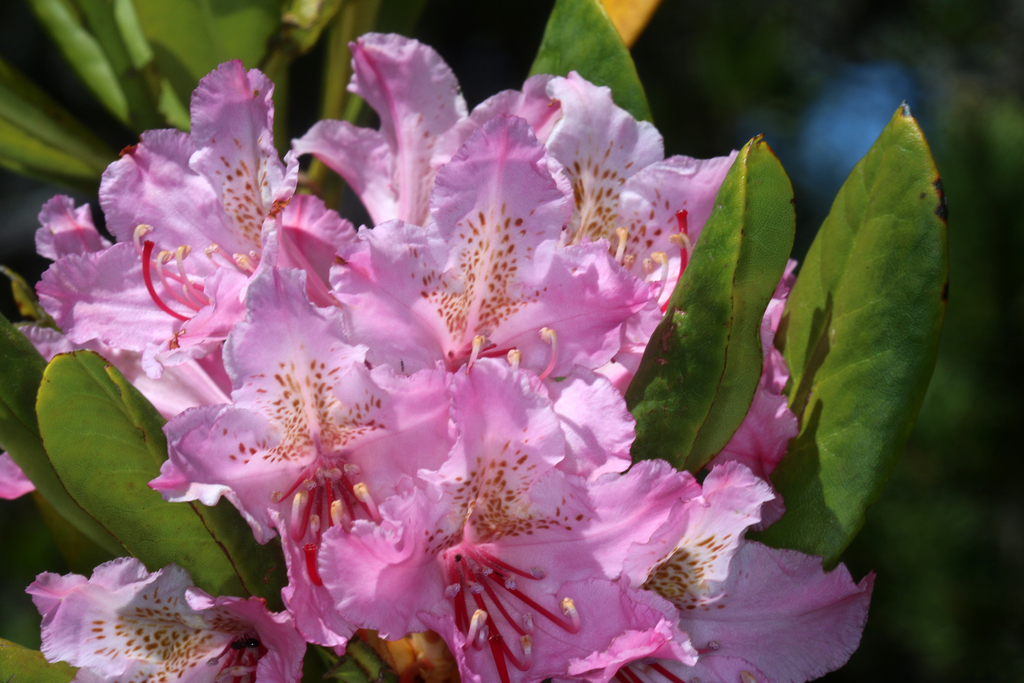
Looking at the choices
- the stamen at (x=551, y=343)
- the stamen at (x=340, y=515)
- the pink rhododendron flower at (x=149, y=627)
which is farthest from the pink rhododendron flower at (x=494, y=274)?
the pink rhododendron flower at (x=149, y=627)

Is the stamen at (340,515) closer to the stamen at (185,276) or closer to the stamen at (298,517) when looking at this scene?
the stamen at (298,517)

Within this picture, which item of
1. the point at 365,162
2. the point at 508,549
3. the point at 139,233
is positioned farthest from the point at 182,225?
the point at 508,549

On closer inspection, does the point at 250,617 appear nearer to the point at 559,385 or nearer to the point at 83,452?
the point at 83,452

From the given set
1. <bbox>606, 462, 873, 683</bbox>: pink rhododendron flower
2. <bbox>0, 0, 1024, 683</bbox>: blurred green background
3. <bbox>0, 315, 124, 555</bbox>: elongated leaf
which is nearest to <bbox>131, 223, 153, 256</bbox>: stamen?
<bbox>0, 315, 124, 555</bbox>: elongated leaf

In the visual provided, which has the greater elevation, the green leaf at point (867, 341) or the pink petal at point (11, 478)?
the green leaf at point (867, 341)

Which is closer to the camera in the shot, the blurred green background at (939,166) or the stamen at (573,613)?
the stamen at (573,613)

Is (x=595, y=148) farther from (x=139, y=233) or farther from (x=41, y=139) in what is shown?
(x=41, y=139)

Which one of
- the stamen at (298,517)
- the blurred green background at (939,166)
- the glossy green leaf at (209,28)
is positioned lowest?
the blurred green background at (939,166)

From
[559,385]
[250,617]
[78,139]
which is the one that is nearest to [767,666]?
[559,385]
